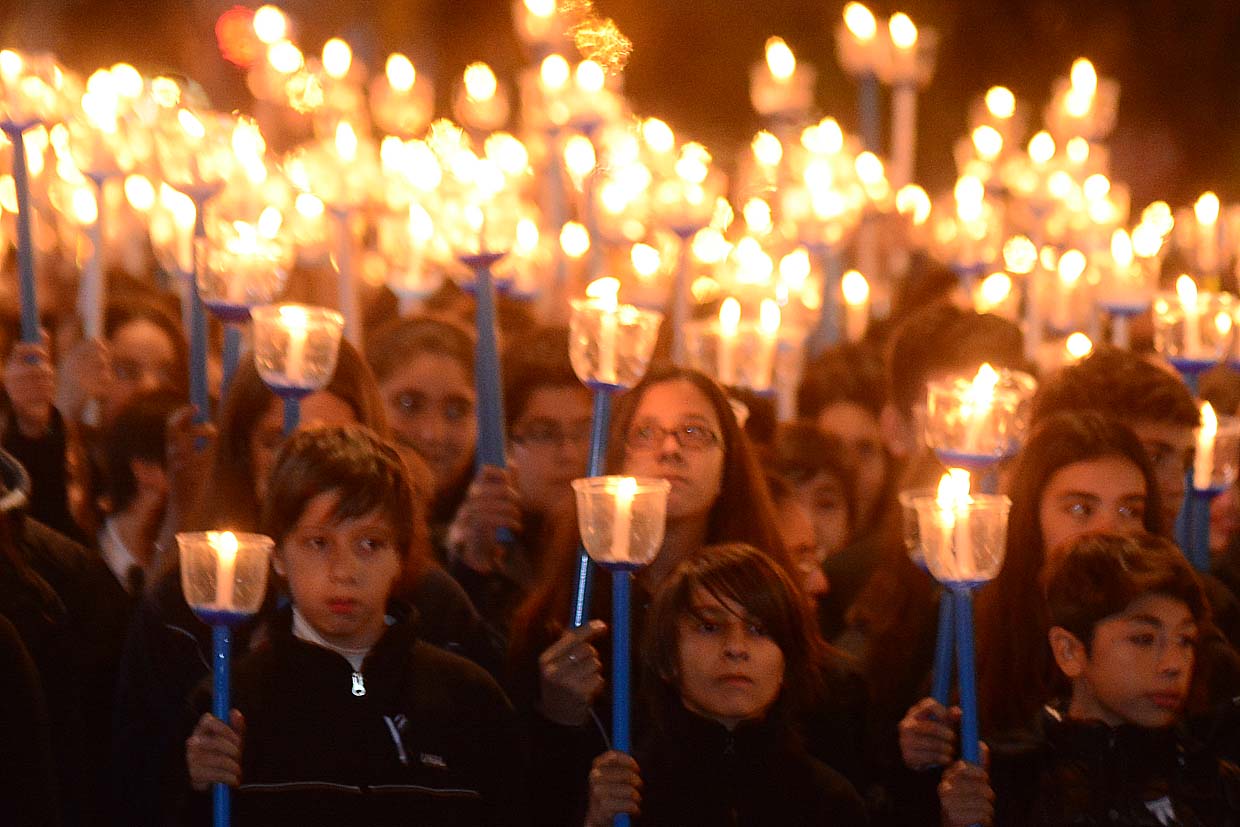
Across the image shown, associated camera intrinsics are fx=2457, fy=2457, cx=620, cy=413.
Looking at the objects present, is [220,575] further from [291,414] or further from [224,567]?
[291,414]

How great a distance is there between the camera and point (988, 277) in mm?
10195

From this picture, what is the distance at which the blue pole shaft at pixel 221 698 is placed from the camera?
190 inches

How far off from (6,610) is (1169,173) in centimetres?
1231

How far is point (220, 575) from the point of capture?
4836 millimetres

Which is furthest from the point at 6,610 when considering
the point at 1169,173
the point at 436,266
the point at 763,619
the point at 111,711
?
the point at 1169,173

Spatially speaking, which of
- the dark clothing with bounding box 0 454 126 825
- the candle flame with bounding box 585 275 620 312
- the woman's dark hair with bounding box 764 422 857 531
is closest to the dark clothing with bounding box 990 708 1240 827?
the candle flame with bounding box 585 275 620 312

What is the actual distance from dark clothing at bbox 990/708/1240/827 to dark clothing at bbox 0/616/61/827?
197 centimetres

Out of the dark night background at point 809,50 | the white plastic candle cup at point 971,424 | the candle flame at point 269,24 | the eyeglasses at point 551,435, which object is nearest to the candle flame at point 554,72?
the candle flame at point 269,24

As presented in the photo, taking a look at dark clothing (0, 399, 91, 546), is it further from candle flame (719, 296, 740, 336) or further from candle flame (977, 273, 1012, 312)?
candle flame (977, 273, 1012, 312)

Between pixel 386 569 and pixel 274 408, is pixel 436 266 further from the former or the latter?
pixel 386 569

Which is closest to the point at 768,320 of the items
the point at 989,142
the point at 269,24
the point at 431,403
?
the point at 431,403

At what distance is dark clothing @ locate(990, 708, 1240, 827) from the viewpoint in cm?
510

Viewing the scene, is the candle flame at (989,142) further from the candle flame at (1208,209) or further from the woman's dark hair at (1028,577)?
the woman's dark hair at (1028,577)

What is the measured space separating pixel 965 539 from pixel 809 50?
15.1 m
